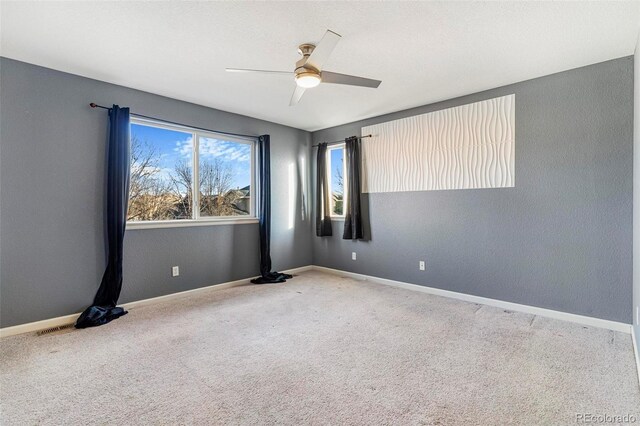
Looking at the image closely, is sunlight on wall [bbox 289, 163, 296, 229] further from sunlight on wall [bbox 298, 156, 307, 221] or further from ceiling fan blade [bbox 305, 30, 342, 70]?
ceiling fan blade [bbox 305, 30, 342, 70]

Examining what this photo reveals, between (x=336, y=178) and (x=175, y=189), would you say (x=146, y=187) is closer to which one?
(x=175, y=189)

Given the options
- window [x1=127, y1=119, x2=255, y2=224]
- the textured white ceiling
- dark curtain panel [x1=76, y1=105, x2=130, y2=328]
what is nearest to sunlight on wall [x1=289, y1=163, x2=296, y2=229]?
window [x1=127, y1=119, x2=255, y2=224]

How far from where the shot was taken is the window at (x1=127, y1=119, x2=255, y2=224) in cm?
367

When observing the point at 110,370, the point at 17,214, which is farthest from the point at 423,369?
the point at 17,214

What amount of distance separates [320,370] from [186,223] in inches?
105

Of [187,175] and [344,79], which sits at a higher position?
[344,79]

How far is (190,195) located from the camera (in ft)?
13.4

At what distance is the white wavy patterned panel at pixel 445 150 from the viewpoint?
3.43m

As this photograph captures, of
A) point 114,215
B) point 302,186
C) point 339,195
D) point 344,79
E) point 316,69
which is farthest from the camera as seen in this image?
point 302,186

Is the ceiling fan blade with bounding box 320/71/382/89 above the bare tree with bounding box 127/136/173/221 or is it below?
above

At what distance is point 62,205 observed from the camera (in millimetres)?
3039

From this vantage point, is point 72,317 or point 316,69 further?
point 72,317

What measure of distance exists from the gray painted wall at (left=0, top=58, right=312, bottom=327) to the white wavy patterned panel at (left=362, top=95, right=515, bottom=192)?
2.54m

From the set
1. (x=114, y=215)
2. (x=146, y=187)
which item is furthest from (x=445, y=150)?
(x=114, y=215)
